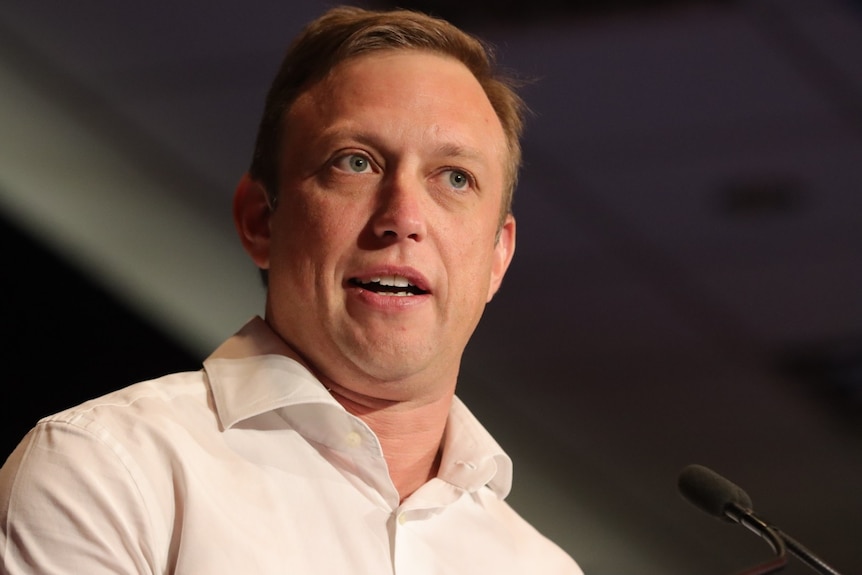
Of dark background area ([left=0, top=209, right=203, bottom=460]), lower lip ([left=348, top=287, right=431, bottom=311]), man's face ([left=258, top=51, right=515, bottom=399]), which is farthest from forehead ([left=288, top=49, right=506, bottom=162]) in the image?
dark background area ([left=0, top=209, right=203, bottom=460])

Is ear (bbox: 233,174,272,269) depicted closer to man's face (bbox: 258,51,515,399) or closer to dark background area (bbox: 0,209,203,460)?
man's face (bbox: 258,51,515,399)

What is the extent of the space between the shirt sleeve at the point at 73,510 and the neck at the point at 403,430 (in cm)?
40

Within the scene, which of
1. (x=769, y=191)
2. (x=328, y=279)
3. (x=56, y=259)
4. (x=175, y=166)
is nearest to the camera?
(x=328, y=279)

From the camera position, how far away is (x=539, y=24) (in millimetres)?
2990

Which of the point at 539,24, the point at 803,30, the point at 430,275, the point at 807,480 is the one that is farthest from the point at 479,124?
the point at 807,480

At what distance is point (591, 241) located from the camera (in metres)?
3.76

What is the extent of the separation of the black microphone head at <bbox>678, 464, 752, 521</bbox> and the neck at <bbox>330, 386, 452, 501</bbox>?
1.23ft

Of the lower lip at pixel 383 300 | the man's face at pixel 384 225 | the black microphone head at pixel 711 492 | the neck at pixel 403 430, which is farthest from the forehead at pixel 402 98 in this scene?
the black microphone head at pixel 711 492

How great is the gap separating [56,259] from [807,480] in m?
3.19

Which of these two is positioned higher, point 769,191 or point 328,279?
point 769,191

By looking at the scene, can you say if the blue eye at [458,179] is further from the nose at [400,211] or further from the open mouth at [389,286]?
the open mouth at [389,286]

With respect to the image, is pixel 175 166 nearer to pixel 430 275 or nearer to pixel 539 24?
pixel 539 24

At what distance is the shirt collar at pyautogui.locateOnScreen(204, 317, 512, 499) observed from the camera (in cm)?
149

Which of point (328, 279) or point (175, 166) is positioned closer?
point (328, 279)
